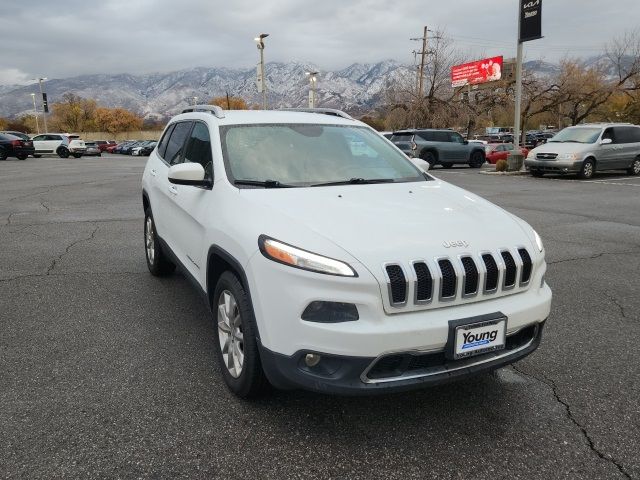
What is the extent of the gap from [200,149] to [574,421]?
3078 mm

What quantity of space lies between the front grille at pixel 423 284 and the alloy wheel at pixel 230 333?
3.24 ft

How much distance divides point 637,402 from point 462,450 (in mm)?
1222

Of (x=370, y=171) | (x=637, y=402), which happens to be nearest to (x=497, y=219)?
(x=370, y=171)

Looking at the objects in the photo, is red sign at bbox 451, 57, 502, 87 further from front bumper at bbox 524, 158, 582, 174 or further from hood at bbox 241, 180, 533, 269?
hood at bbox 241, 180, 533, 269

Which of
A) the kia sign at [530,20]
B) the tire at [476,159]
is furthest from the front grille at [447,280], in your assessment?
the tire at [476,159]

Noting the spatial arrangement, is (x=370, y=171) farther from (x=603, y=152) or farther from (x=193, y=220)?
(x=603, y=152)

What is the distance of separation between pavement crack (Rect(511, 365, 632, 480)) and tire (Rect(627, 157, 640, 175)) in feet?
59.4

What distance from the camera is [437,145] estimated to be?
933 inches

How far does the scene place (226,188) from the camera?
325cm

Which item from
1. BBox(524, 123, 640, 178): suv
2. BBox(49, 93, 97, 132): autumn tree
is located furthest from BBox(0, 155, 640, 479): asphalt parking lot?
BBox(49, 93, 97, 132): autumn tree

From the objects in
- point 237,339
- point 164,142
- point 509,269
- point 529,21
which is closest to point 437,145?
point 529,21

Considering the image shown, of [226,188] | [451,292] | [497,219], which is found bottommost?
[451,292]

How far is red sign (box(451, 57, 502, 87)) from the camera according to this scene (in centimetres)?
5653

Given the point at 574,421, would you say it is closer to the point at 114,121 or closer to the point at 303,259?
the point at 303,259
